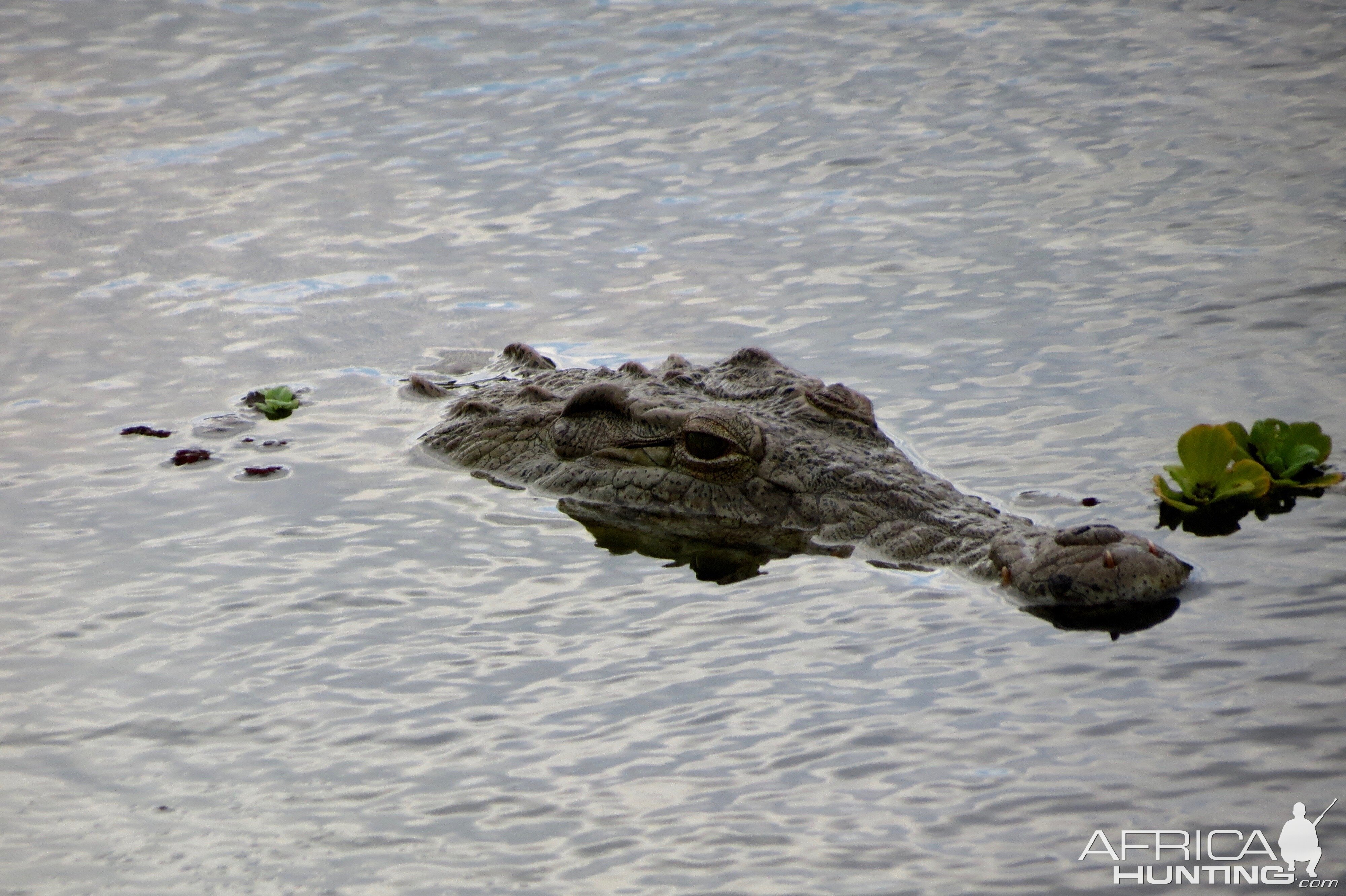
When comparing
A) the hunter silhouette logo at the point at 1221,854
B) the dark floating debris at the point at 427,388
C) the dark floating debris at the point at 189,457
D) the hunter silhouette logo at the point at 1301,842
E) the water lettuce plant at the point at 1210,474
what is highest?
the water lettuce plant at the point at 1210,474

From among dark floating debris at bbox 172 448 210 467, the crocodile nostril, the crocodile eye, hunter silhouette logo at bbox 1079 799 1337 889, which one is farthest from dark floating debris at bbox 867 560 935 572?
dark floating debris at bbox 172 448 210 467

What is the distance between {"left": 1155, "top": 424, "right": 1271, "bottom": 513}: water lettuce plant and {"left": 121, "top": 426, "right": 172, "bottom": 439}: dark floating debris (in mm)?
5394

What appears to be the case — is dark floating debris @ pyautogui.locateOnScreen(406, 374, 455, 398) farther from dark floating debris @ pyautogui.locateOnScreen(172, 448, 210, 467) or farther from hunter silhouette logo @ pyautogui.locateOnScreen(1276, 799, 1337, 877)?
hunter silhouette logo @ pyautogui.locateOnScreen(1276, 799, 1337, 877)

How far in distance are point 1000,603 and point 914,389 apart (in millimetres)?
2589

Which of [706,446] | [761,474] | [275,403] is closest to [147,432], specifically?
[275,403]

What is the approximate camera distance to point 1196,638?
555cm

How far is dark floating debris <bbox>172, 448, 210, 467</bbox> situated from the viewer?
809cm

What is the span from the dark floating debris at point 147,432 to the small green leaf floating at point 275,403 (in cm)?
53

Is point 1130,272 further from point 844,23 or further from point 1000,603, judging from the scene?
point 844,23

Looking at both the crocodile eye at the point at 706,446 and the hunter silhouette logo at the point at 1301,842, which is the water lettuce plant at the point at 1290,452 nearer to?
the crocodile eye at the point at 706,446

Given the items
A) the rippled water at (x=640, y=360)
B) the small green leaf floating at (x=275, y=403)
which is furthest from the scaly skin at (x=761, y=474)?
the small green leaf floating at (x=275, y=403)

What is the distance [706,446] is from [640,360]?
214 cm

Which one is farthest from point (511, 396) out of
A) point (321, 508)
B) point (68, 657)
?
point (68, 657)

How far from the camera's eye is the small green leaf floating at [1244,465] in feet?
21.9
